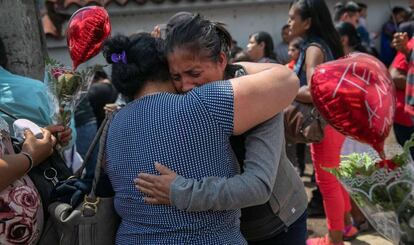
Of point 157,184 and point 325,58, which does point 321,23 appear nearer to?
point 325,58

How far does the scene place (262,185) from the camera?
1633mm

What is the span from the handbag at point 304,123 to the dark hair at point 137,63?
1.55 m

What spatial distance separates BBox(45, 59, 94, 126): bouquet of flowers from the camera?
2416 mm

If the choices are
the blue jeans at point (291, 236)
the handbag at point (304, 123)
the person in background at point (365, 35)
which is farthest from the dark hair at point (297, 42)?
the person in background at point (365, 35)

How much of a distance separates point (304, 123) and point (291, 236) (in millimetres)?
1191

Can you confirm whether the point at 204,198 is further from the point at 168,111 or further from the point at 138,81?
the point at 138,81

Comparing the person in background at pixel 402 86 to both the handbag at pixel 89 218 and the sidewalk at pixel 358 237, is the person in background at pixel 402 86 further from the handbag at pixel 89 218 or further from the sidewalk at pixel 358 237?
the handbag at pixel 89 218

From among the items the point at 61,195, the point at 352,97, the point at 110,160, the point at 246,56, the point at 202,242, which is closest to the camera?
the point at 352,97

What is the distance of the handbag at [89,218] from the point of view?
171cm

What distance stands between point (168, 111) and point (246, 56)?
175 inches

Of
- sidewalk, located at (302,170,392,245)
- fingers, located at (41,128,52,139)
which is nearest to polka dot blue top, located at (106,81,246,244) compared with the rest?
fingers, located at (41,128,52,139)

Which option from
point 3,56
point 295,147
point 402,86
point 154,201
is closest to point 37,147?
point 154,201

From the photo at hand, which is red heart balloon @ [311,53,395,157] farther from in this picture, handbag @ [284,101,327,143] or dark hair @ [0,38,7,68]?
dark hair @ [0,38,7,68]

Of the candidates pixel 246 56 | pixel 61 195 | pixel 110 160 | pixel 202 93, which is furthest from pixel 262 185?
pixel 246 56
